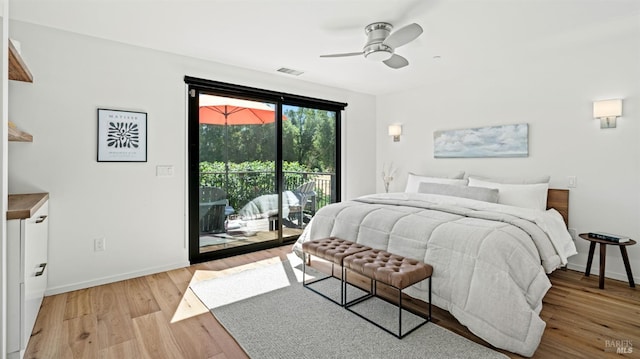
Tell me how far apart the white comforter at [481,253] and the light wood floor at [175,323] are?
0.20 metres

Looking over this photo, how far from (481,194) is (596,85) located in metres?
1.58

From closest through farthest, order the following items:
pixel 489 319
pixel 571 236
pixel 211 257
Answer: pixel 489 319
pixel 571 236
pixel 211 257

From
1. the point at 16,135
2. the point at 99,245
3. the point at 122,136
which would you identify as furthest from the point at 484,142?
the point at 16,135

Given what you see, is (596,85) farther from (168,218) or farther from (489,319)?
(168,218)

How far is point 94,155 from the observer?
2.99 meters

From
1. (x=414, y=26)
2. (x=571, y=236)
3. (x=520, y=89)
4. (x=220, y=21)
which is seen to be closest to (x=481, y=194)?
(x=571, y=236)

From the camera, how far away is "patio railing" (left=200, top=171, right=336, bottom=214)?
387 cm

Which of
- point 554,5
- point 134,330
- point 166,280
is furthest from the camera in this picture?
point 166,280

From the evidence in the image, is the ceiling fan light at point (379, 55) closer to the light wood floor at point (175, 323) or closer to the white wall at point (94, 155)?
the white wall at point (94, 155)

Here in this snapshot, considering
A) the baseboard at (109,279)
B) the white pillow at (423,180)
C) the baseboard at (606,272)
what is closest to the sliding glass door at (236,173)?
the baseboard at (109,279)

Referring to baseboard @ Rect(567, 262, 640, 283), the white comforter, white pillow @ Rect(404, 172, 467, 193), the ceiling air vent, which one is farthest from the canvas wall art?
the ceiling air vent

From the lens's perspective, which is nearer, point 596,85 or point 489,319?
point 489,319

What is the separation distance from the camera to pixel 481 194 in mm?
3545

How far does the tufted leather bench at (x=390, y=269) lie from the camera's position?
2.10 meters
